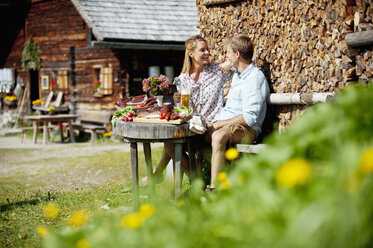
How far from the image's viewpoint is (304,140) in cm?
175

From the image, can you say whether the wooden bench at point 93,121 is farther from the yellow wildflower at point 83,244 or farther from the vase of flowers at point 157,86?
the yellow wildflower at point 83,244

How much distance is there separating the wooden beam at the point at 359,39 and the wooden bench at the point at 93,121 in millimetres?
9580

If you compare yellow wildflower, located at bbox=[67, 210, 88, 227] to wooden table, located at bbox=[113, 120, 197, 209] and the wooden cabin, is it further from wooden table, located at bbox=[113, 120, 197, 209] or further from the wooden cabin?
the wooden cabin

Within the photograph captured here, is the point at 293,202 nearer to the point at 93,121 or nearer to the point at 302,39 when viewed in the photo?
Answer: the point at 302,39

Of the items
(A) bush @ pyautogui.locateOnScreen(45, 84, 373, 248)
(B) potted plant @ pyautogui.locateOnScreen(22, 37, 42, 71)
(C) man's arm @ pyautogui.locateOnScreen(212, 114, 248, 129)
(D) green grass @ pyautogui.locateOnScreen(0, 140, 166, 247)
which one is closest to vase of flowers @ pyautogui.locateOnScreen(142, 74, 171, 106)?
(C) man's arm @ pyautogui.locateOnScreen(212, 114, 248, 129)

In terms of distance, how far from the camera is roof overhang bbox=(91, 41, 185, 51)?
11391mm

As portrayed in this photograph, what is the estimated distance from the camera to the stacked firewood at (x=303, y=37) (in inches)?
142

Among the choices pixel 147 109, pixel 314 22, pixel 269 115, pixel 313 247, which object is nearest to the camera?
pixel 313 247

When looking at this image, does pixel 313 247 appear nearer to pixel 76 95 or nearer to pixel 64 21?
pixel 76 95

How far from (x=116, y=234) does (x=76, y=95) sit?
1300cm

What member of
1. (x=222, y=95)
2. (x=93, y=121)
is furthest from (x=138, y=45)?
(x=222, y=95)

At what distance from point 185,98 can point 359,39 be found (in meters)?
1.82

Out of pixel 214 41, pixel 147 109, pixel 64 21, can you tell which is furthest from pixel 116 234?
pixel 64 21

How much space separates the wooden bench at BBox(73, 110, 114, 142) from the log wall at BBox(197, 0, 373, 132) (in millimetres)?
7469
